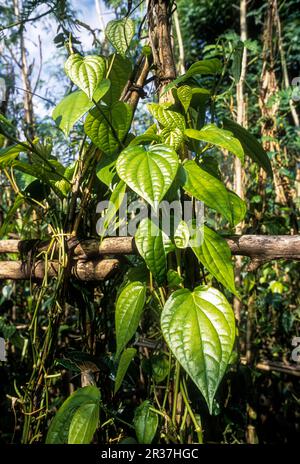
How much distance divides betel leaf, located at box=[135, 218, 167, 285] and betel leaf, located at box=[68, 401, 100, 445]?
20 centimetres

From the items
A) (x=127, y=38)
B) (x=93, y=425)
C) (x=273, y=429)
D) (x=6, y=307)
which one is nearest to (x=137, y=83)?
(x=127, y=38)

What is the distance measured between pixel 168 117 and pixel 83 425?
43cm

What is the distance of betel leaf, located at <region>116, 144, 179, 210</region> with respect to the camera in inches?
17.7

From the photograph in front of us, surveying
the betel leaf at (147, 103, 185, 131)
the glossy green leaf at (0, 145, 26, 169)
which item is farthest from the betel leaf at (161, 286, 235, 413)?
the glossy green leaf at (0, 145, 26, 169)

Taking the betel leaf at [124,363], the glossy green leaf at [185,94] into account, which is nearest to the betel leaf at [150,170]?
the glossy green leaf at [185,94]

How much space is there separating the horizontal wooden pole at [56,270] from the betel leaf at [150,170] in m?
0.18

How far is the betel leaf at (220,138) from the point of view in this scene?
1.63ft

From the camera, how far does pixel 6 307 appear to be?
4.12ft

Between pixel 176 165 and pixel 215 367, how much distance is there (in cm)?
24

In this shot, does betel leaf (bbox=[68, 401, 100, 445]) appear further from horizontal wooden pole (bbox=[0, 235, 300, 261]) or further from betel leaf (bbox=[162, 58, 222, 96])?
betel leaf (bbox=[162, 58, 222, 96])

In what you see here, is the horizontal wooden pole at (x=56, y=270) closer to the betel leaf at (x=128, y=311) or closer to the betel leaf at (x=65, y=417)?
the betel leaf at (x=128, y=311)

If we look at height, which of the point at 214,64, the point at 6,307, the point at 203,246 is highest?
the point at 214,64

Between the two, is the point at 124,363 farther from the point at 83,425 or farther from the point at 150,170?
the point at 150,170
